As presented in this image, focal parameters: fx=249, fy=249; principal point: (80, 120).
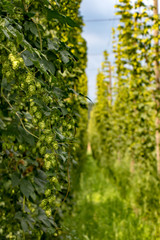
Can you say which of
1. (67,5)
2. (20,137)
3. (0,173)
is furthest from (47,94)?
(67,5)

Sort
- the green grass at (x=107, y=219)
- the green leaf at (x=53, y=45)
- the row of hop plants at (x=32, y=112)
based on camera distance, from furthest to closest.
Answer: the green grass at (x=107, y=219) → the green leaf at (x=53, y=45) → the row of hop plants at (x=32, y=112)

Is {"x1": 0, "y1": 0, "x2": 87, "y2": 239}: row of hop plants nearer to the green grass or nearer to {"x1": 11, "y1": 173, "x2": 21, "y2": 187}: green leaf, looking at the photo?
{"x1": 11, "y1": 173, "x2": 21, "y2": 187}: green leaf

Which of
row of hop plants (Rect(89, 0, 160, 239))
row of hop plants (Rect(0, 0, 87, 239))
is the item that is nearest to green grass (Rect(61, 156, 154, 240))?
row of hop plants (Rect(89, 0, 160, 239))

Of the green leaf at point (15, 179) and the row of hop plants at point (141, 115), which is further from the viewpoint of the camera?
the row of hop plants at point (141, 115)

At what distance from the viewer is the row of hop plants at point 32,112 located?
97cm

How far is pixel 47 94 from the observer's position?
1.06 m

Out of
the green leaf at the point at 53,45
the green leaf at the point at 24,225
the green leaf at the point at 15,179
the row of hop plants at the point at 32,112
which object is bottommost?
the green leaf at the point at 24,225

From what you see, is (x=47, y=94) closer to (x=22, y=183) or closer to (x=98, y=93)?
(x=22, y=183)

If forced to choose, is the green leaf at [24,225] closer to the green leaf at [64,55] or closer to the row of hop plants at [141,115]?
the green leaf at [64,55]

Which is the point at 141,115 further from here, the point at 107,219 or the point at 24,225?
the point at 24,225

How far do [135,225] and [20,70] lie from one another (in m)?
4.26

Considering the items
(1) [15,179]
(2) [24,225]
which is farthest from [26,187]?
(2) [24,225]

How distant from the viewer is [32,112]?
101 cm

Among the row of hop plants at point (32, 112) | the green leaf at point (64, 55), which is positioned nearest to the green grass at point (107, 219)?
the row of hop plants at point (32, 112)
